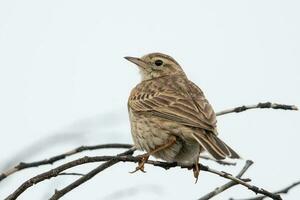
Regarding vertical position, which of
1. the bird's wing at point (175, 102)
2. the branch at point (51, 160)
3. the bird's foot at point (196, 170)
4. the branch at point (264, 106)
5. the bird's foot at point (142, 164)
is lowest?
the bird's foot at point (196, 170)

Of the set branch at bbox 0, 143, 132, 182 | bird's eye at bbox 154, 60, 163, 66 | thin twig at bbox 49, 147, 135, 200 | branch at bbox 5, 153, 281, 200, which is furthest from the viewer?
bird's eye at bbox 154, 60, 163, 66

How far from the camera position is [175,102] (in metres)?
7.03

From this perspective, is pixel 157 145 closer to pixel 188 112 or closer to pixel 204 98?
pixel 188 112

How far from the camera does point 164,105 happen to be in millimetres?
7023

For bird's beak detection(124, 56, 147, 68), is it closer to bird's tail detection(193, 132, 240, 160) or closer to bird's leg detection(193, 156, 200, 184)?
bird's tail detection(193, 132, 240, 160)

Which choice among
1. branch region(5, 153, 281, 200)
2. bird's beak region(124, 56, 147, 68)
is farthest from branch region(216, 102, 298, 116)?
bird's beak region(124, 56, 147, 68)

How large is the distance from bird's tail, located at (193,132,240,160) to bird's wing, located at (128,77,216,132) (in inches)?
5.9

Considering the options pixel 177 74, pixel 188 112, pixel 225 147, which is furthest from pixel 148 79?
pixel 225 147

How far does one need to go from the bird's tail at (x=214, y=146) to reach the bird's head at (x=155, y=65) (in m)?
3.16

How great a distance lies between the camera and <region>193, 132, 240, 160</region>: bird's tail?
17.3 ft

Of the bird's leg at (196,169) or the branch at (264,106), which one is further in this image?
the bird's leg at (196,169)

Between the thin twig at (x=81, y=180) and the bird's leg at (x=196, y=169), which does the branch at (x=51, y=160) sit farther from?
the bird's leg at (x=196, y=169)

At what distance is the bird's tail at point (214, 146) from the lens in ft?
17.3

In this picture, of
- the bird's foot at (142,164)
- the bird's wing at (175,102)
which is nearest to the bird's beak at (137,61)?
the bird's wing at (175,102)
